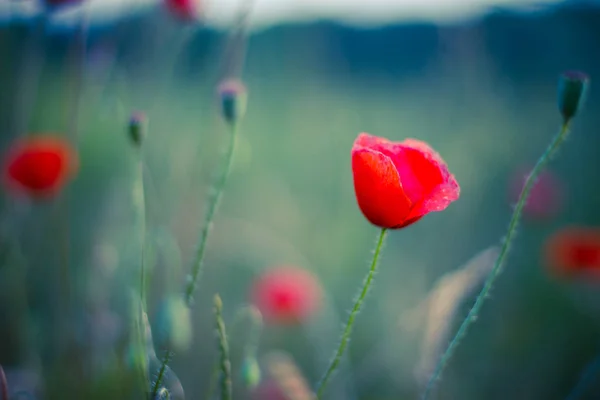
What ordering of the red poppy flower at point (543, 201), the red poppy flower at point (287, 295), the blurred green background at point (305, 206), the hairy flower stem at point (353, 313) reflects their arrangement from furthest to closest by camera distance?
1. the red poppy flower at point (543, 201)
2. the red poppy flower at point (287, 295)
3. the blurred green background at point (305, 206)
4. the hairy flower stem at point (353, 313)

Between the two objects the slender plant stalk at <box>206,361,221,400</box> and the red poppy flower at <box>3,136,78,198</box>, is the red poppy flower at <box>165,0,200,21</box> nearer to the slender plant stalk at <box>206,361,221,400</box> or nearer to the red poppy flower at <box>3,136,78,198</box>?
the red poppy flower at <box>3,136,78,198</box>

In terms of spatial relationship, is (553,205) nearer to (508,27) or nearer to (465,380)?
(465,380)

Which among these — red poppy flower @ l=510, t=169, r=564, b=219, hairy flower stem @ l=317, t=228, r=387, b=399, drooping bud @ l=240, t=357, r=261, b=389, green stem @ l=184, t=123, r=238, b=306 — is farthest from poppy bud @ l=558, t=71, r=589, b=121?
red poppy flower @ l=510, t=169, r=564, b=219

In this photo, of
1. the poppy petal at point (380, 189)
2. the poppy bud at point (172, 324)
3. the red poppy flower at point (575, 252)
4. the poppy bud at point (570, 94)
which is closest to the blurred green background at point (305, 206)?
the poppy bud at point (172, 324)

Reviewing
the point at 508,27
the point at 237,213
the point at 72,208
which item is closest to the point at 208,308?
the point at 237,213

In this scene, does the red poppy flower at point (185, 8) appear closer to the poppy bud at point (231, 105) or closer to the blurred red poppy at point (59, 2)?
the blurred red poppy at point (59, 2)

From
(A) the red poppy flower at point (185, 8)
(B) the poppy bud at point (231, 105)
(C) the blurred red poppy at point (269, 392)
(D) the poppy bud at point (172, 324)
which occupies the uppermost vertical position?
(A) the red poppy flower at point (185, 8)
